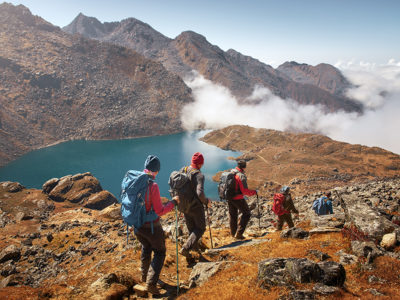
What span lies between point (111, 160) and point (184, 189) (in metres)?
89.8

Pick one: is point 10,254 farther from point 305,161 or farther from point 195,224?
point 305,161

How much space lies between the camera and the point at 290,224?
11.4 meters

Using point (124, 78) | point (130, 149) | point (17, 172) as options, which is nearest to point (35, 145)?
point (17, 172)

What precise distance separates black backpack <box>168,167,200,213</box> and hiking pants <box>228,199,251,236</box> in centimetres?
249

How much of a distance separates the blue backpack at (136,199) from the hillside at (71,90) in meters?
109

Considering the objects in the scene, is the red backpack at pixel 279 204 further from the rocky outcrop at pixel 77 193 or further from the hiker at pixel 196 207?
the rocky outcrop at pixel 77 193

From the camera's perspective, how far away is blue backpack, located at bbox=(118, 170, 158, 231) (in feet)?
18.0

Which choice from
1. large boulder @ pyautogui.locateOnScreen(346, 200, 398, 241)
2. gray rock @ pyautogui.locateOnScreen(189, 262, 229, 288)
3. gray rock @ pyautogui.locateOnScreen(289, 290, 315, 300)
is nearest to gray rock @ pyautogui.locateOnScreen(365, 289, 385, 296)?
gray rock @ pyautogui.locateOnScreen(289, 290, 315, 300)

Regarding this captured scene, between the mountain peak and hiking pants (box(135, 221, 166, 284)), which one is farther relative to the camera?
the mountain peak

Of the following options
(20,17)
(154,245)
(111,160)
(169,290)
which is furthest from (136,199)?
(20,17)

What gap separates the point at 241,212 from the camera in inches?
372

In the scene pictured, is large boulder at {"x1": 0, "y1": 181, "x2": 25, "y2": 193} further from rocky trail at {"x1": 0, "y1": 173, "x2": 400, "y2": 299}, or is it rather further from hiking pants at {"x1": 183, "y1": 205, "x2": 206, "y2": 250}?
hiking pants at {"x1": 183, "y1": 205, "x2": 206, "y2": 250}

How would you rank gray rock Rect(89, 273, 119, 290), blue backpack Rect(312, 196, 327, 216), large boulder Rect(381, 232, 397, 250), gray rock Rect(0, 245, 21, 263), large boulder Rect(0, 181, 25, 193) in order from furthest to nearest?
large boulder Rect(0, 181, 25, 193) → gray rock Rect(0, 245, 21, 263) → blue backpack Rect(312, 196, 327, 216) → large boulder Rect(381, 232, 397, 250) → gray rock Rect(89, 273, 119, 290)

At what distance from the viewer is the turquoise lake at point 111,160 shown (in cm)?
6969
